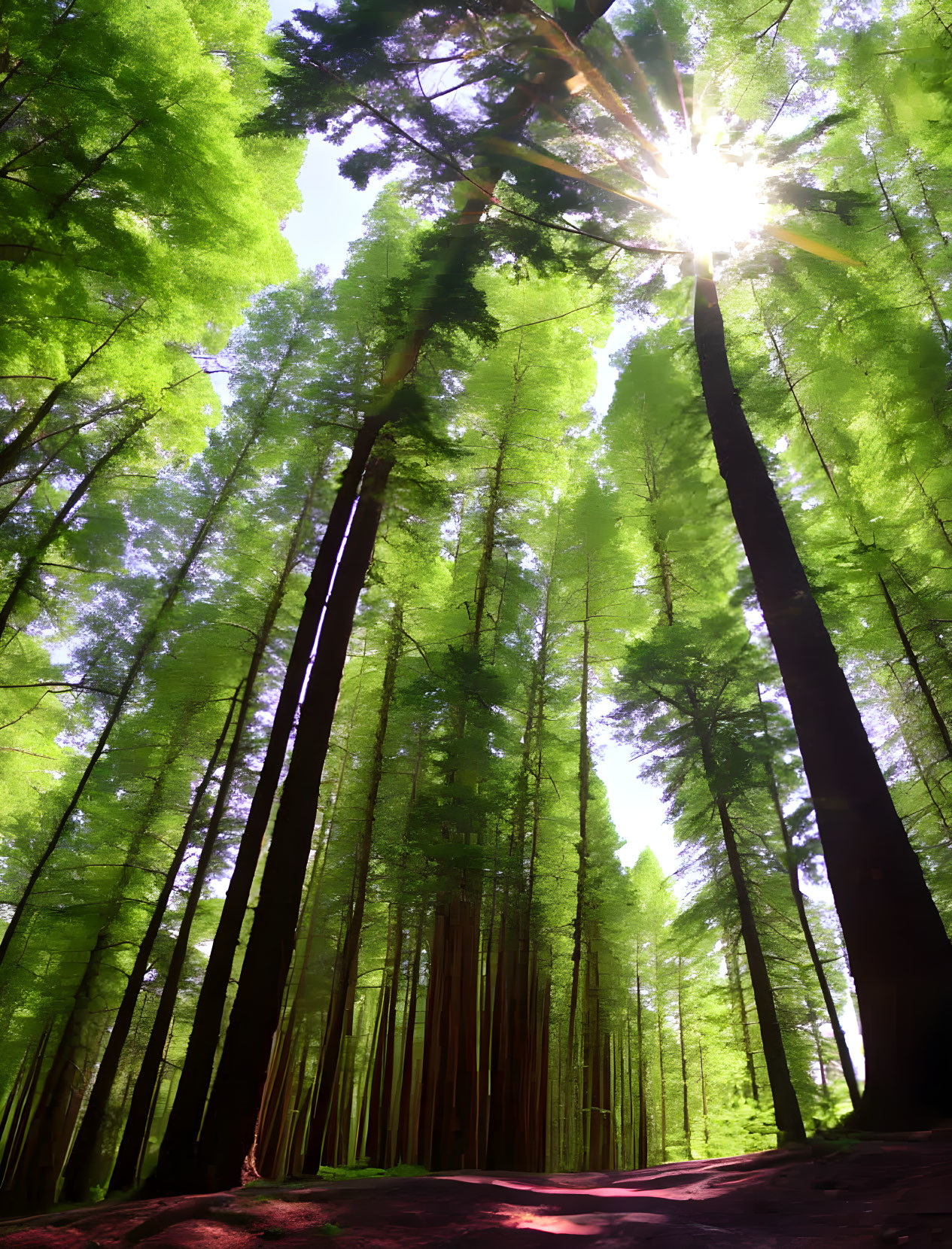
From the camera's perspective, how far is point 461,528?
588 inches

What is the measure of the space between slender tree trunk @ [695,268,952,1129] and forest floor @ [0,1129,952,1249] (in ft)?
1.78

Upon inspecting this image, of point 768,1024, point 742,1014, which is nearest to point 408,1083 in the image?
Answer: point 768,1024

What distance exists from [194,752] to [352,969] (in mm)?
5780

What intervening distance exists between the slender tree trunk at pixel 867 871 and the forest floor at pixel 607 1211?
21.3 inches

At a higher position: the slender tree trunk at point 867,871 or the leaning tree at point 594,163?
the leaning tree at point 594,163

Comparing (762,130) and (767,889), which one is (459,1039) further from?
(762,130)

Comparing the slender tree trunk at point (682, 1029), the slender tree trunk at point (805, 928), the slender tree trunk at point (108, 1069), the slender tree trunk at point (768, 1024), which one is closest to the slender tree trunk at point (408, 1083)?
the slender tree trunk at point (108, 1069)

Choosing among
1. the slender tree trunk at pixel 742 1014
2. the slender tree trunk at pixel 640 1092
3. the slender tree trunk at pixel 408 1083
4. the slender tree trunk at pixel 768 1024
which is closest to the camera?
the slender tree trunk at pixel 768 1024

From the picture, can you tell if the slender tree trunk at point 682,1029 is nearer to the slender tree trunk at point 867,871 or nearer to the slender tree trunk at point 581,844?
the slender tree trunk at point 581,844

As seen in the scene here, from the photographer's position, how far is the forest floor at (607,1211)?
1.80 metres

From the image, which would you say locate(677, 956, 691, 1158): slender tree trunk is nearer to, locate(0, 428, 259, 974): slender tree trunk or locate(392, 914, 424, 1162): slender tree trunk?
locate(392, 914, 424, 1162): slender tree trunk

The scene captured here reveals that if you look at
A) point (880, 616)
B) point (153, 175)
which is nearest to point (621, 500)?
point (880, 616)

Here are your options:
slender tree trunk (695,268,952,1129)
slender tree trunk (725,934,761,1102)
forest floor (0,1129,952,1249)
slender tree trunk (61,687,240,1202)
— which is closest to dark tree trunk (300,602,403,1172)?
slender tree trunk (61,687,240,1202)

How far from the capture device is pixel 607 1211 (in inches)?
95.0
